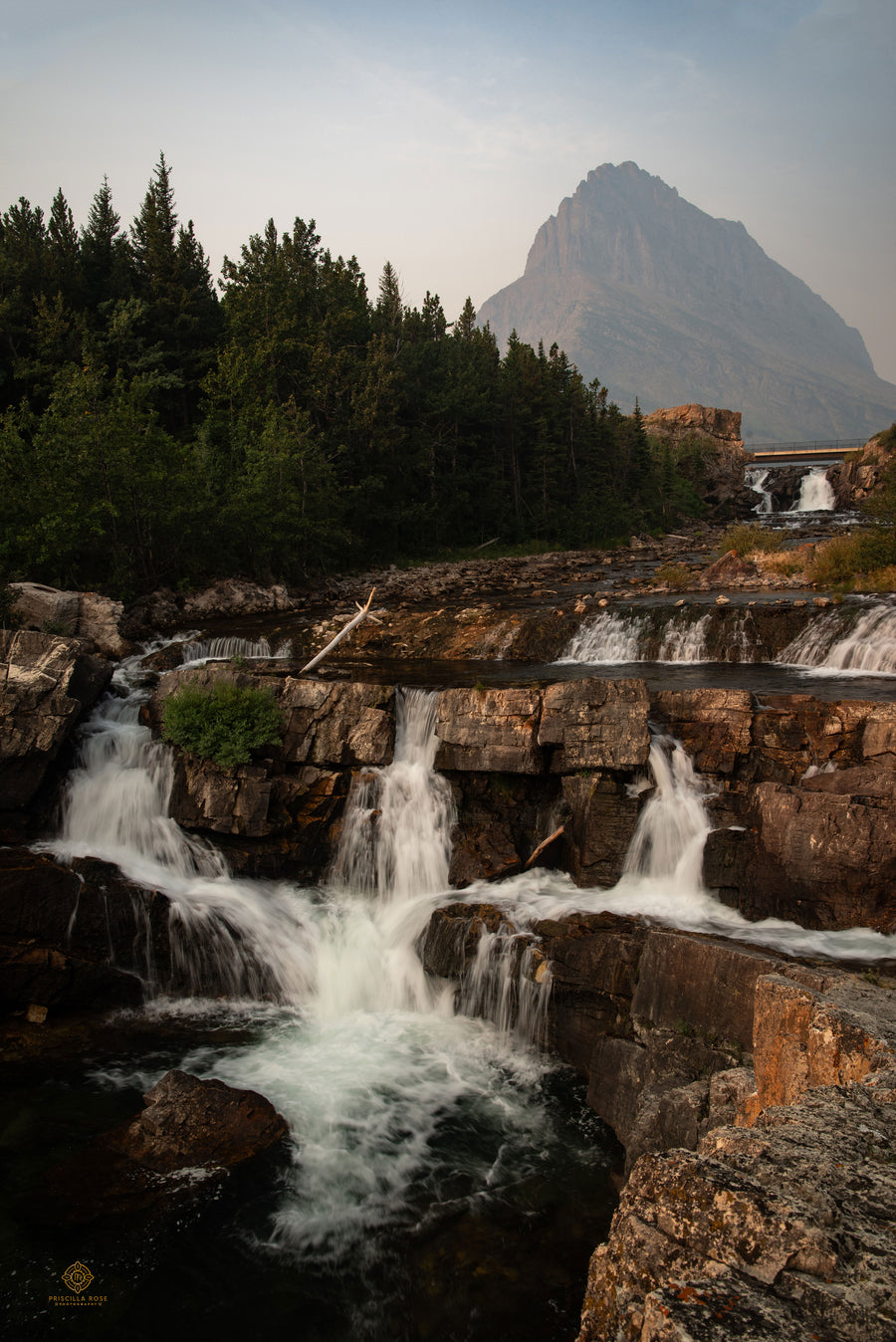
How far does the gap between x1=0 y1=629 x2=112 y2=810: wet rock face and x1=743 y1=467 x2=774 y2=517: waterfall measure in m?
71.0

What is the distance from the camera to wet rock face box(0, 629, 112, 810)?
12.5m

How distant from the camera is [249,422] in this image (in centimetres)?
3628

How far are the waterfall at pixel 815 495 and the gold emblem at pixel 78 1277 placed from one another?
7314 cm

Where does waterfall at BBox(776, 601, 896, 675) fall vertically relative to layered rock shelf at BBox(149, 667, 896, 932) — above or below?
above

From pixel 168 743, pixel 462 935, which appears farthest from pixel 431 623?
pixel 462 935

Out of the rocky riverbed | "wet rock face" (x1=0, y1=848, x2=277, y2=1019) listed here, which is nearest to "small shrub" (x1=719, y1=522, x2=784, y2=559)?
the rocky riverbed

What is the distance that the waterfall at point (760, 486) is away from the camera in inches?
3065

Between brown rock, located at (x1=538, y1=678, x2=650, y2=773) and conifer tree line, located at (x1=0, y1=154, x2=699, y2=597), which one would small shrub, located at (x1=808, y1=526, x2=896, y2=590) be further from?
conifer tree line, located at (x1=0, y1=154, x2=699, y2=597)

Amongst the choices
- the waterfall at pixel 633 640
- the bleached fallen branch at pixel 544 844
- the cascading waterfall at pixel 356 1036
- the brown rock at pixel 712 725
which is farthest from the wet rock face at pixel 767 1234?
the waterfall at pixel 633 640

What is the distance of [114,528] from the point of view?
960 inches

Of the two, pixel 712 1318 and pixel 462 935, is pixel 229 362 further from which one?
pixel 712 1318

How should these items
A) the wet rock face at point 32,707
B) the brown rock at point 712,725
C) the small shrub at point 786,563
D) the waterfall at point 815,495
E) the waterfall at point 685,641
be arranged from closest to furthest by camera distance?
the brown rock at point 712,725
the wet rock face at point 32,707
the waterfall at point 685,641
the small shrub at point 786,563
the waterfall at point 815,495

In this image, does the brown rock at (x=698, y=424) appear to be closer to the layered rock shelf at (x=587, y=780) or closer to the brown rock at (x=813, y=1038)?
the layered rock shelf at (x=587, y=780)

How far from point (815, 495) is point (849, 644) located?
64.4 m
